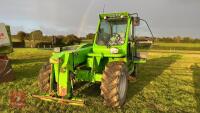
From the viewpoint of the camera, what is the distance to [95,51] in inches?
385

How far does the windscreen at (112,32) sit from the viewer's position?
9872 millimetres

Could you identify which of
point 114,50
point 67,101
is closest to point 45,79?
point 67,101

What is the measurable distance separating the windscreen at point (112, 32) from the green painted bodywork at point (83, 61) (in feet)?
0.54

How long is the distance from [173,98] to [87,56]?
10.9 ft

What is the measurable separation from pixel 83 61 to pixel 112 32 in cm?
169

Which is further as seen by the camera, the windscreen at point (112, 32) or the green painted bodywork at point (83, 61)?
the windscreen at point (112, 32)

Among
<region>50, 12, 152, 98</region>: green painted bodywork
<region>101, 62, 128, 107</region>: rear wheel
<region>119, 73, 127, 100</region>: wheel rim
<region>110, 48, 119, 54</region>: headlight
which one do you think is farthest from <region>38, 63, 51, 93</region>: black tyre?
<region>119, 73, 127, 100</region>: wheel rim

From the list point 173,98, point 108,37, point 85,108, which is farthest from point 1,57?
point 173,98

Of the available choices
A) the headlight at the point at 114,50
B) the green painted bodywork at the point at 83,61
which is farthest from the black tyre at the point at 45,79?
the headlight at the point at 114,50

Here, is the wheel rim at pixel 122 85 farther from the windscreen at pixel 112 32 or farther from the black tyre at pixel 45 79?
the black tyre at pixel 45 79

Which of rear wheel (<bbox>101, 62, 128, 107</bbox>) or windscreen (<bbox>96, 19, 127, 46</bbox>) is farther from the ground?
windscreen (<bbox>96, 19, 127, 46</bbox>)

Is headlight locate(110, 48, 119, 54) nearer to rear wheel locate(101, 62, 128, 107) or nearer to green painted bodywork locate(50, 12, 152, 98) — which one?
green painted bodywork locate(50, 12, 152, 98)

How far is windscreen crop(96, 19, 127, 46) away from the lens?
32.4 feet

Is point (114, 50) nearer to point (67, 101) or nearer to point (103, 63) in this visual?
point (103, 63)
